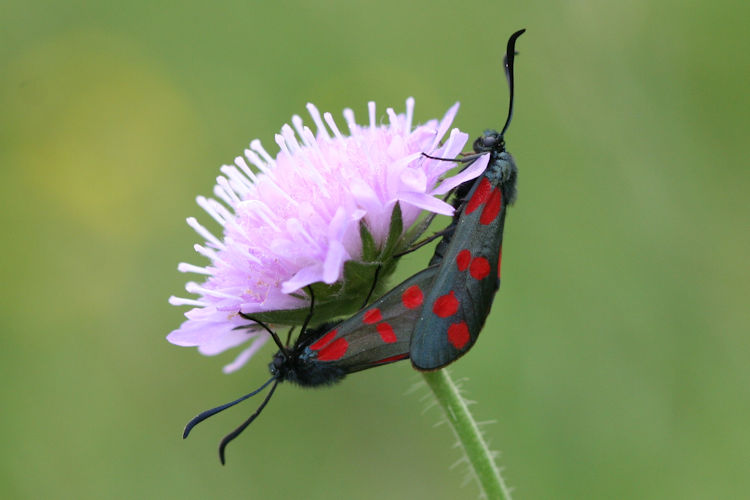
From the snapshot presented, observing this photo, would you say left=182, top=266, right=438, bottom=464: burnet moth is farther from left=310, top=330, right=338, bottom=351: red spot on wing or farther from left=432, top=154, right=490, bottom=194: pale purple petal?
left=432, top=154, right=490, bottom=194: pale purple petal

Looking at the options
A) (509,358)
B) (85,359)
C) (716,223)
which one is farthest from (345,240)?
(85,359)

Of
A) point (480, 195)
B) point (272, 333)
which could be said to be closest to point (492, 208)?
point (480, 195)

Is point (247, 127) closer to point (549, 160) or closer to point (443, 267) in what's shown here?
point (549, 160)

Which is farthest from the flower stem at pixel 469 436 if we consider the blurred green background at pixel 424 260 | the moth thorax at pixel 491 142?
the blurred green background at pixel 424 260

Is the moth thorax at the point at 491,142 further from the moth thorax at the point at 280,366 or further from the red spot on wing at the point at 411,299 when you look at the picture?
the moth thorax at the point at 280,366

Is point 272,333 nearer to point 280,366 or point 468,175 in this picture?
point 280,366

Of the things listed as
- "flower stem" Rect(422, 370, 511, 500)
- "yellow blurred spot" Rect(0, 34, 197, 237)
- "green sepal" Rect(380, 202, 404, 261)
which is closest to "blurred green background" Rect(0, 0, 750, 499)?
"yellow blurred spot" Rect(0, 34, 197, 237)
